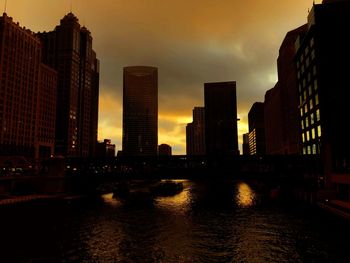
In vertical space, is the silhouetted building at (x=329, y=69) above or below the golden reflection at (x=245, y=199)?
above

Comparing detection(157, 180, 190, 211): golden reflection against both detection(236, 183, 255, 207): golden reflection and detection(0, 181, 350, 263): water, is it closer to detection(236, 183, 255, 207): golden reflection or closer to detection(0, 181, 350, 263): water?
detection(0, 181, 350, 263): water

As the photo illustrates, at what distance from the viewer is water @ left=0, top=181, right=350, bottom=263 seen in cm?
3909

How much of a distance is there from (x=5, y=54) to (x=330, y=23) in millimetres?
171445

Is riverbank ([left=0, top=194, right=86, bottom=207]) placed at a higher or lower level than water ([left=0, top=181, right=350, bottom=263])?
higher

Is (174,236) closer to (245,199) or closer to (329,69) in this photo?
(245,199)

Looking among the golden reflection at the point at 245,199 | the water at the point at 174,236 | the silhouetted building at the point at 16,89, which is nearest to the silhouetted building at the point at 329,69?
the golden reflection at the point at 245,199

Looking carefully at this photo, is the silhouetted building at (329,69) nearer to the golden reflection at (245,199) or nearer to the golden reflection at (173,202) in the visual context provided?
the golden reflection at (245,199)

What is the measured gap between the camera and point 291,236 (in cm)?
4812

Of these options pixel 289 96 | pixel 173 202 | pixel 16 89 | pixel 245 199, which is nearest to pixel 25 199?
pixel 173 202

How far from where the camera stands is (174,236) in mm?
49438

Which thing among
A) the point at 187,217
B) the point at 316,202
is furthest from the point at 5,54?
the point at 316,202

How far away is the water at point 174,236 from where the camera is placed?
3909 centimetres

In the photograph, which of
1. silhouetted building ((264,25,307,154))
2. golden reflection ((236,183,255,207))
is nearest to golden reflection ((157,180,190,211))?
golden reflection ((236,183,255,207))

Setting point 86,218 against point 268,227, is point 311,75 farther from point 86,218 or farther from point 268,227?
point 86,218
